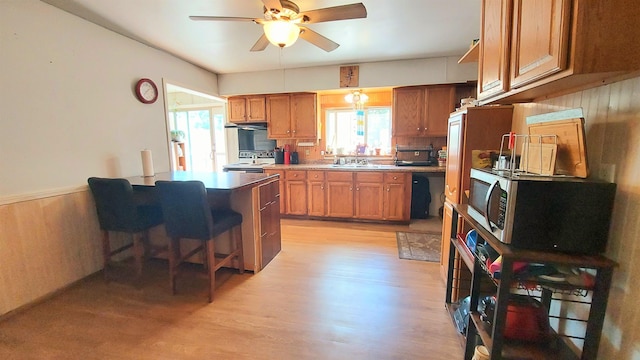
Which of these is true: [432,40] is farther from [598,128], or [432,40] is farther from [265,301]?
[265,301]

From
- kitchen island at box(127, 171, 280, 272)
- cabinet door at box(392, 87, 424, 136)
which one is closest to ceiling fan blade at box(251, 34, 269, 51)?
kitchen island at box(127, 171, 280, 272)

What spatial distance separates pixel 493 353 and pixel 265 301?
1.55 metres

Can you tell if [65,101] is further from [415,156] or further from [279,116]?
[415,156]

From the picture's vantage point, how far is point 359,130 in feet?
15.3

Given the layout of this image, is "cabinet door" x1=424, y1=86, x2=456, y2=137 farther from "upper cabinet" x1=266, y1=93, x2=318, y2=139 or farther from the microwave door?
the microwave door

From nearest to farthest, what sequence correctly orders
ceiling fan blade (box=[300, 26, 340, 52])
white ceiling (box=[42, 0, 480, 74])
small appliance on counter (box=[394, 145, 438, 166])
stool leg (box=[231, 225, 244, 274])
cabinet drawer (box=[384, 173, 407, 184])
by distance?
ceiling fan blade (box=[300, 26, 340, 52]) → white ceiling (box=[42, 0, 480, 74]) → stool leg (box=[231, 225, 244, 274]) → cabinet drawer (box=[384, 173, 407, 184]) → small appliance on counter (box=[394, 145, 438, 166])

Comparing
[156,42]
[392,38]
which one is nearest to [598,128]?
[392,38]

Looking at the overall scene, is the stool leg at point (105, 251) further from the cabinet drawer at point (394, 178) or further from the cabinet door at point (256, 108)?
the cabinet drawer at point (394, 178)

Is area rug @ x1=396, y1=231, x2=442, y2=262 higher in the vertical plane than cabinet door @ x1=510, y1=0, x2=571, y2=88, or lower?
lower

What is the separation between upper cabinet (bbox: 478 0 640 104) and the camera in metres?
0.94

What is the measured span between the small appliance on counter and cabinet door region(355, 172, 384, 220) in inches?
21.6

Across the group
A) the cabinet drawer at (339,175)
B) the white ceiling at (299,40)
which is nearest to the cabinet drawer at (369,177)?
the cabinet drawer at (339,175)

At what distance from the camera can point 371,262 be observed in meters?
2.82

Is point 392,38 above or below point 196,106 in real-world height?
above
